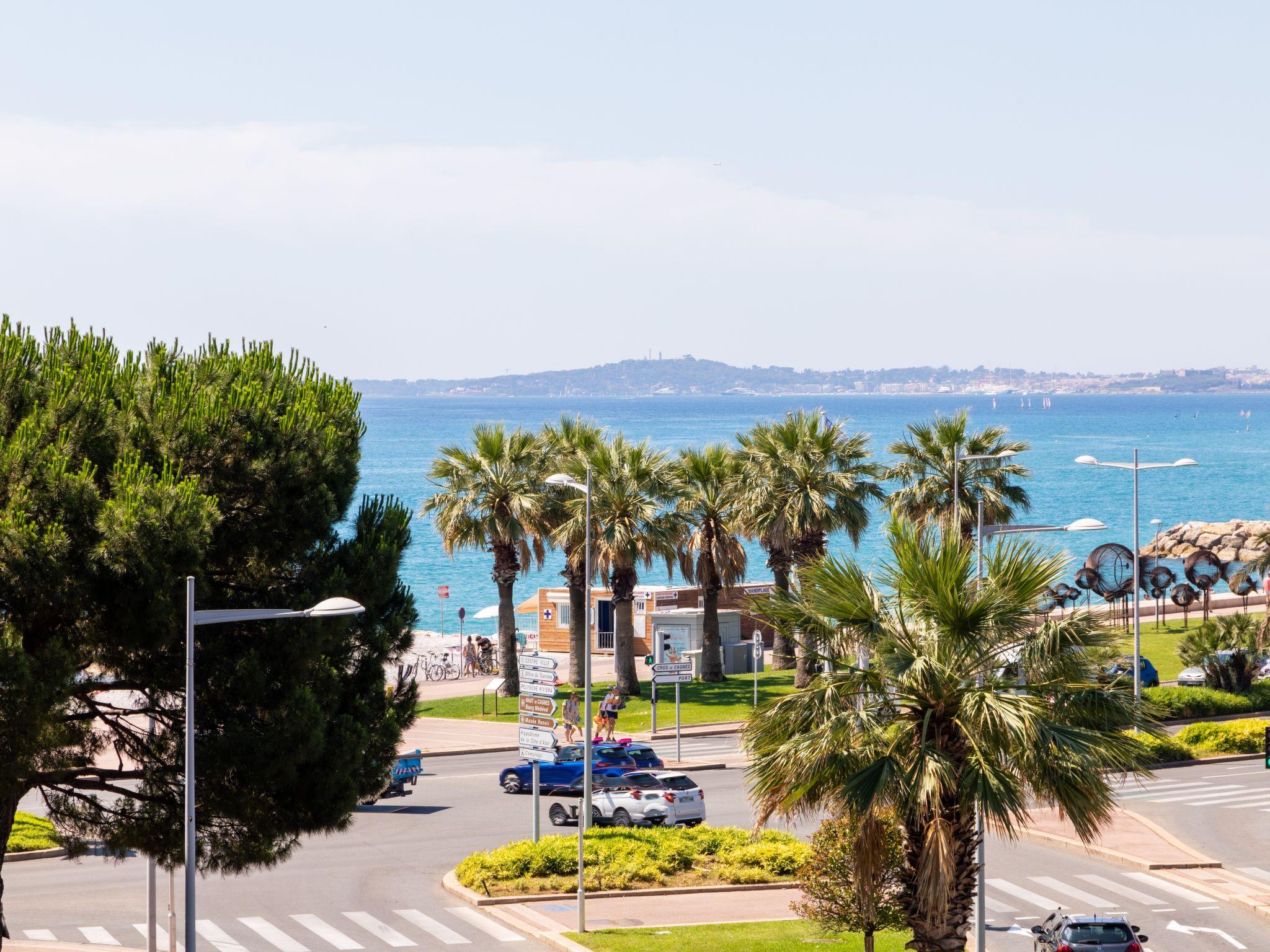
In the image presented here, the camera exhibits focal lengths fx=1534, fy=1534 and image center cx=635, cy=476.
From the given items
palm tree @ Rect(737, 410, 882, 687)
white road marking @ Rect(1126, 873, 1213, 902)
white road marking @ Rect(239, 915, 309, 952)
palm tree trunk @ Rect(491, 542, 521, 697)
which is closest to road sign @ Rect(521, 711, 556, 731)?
white road marking @ Rect(239, 915, 309, 952)

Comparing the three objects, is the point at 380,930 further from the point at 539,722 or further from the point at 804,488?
the point at 804,488

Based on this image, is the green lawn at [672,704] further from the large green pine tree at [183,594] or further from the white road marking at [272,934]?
the large green pine tree at [183,594]

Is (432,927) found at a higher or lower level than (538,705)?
lower

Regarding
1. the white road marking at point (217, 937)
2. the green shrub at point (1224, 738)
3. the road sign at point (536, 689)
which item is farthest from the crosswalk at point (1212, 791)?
the white road marking at point (217, 937)

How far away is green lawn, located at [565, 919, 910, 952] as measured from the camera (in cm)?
2488

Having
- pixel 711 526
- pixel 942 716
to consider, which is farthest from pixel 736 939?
pixel 711 526

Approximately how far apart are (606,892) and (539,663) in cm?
460

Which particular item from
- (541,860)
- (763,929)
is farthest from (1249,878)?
(541,860)

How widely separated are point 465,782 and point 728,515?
16062 mm

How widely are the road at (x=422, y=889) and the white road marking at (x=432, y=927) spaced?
1.7 inches

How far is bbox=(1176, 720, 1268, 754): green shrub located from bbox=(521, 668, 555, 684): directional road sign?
2378 cm

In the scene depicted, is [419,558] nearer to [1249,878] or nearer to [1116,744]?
[1249,878]

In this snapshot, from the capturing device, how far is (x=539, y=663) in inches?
1170

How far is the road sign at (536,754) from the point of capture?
29.2 metres
